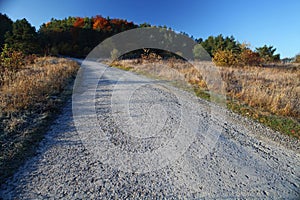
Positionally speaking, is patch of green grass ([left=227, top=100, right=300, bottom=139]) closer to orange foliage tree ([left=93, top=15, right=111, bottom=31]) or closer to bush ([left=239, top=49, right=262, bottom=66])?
bush ([left=239, top=49, right=262, bottom=66])

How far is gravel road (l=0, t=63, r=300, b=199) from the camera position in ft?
6.98

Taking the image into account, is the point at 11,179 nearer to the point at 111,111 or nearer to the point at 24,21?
the point at 111,111

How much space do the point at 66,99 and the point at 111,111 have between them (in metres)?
1.95

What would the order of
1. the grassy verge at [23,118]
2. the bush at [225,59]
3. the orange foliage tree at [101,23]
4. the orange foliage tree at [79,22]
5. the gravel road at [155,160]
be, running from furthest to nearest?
1. the orange foliage tree at [79,22]
2. the orange foliage tree at [101,23]
3. the bush at [225,59]
4. the grassy verge at [23,118]
5. the gravel road at [155,160]

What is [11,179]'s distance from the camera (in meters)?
2.15

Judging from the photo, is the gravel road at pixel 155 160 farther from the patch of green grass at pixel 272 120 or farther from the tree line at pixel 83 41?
the tree line at pixel 83 41

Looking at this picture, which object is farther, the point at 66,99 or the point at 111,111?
the point at 66,99

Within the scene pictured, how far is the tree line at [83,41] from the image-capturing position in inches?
616

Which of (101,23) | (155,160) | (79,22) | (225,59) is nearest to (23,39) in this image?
(225,59)

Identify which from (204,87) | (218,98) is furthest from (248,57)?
(218,98)

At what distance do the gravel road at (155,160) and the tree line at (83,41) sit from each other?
1094cm

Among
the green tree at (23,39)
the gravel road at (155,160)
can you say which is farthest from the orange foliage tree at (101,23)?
the gravel road at (155,160)

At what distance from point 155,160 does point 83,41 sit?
48.5 meters

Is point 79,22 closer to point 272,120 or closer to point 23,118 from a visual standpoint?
point 23,118
